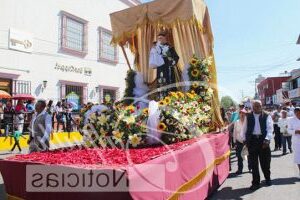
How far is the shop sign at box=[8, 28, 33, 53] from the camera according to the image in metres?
16.6

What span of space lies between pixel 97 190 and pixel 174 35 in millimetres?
6498

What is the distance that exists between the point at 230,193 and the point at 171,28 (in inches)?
177

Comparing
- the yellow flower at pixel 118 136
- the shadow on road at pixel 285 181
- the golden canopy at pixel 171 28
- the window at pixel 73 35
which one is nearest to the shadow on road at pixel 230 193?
the shadow on road at pixel 285 181

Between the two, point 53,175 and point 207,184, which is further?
point 207,184

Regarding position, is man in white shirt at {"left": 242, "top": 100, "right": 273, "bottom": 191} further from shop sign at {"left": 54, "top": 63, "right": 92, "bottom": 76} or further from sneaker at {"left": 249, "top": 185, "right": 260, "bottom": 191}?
shop sign at {"left": 54, "top": 63, "right": 92, "bottom": 76}

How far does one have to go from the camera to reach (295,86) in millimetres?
56219

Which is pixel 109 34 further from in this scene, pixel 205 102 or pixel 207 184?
pixel 207 184

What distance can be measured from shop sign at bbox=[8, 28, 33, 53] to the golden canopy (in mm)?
8275

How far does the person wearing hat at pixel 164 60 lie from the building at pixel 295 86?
1845 inches

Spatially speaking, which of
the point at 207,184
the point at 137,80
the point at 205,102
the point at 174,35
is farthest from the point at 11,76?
the point at 207,184

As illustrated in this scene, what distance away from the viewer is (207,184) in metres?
6.02

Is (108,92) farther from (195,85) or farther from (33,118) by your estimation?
(33,118)

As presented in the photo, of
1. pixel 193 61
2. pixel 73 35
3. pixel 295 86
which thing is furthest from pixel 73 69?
pixel 295 86

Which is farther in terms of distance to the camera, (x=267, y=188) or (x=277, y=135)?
(x=277, y=135)
